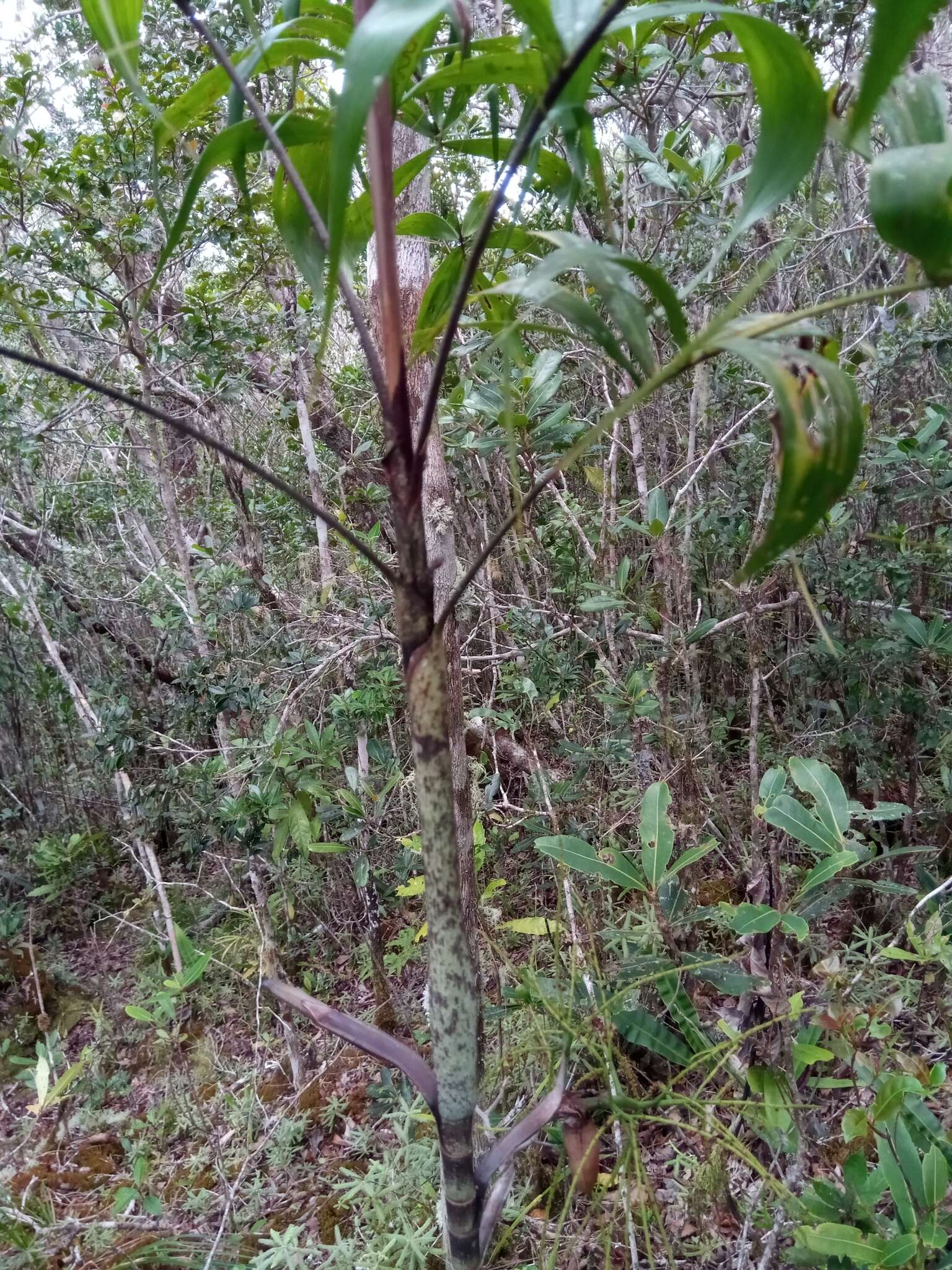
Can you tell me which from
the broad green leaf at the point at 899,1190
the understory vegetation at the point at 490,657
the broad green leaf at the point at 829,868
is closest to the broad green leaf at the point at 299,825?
the understory vegetation at the point at 490,657

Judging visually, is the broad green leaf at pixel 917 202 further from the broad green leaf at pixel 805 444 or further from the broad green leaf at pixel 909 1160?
the broad green leaf at pixel 909 1160

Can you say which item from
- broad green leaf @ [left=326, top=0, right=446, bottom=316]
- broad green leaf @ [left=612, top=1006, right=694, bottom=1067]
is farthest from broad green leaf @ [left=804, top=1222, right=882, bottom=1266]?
broad green leaf @ [left=326, top=0, right=446, bottom=316]

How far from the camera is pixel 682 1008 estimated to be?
94cm

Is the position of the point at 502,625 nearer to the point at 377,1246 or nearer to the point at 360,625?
the point at 360,625

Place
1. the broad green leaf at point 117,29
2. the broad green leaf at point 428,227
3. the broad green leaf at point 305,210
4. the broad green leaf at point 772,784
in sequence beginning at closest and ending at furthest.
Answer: the broad green leaf at point 117,29 → the broad green leaf at point 305,210 → the broad green leaf at point 428,227 → the broad green leaf at point 772,784

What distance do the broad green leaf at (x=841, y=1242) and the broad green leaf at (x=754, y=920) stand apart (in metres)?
0.30

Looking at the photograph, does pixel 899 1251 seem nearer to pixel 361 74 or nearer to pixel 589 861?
pixel 589 861

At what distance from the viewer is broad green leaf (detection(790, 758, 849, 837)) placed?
938 millimetres

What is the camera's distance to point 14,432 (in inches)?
93.7

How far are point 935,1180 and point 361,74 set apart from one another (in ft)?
3.67

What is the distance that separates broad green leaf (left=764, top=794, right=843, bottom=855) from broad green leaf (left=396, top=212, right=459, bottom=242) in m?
0.81

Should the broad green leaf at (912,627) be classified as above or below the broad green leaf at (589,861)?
above

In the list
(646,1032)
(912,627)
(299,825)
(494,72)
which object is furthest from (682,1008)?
(494,72)

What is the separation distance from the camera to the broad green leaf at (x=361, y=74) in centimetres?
29
